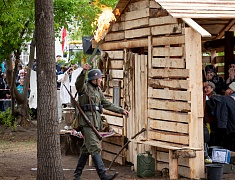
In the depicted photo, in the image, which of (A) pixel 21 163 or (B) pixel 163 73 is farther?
(A) pixel 21 163

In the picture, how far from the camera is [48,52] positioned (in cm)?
1151

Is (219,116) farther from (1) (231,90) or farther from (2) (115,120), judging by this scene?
(2) (115,120)

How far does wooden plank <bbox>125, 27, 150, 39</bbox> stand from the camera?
1346cm

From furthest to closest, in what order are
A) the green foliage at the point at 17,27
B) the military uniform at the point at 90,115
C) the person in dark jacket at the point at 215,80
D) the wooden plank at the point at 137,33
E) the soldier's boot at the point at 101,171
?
the green foliage at the point at 17,27 < the person in dark jacket at the point at 215,80 < the wooden plank at the point at 137,33 < the military uniform at the point at 90,115 < the soldier's boot at the point at 101,171

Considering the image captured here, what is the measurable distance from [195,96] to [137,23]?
244cm

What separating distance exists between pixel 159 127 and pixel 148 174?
2.88ft

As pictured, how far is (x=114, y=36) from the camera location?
14977mm

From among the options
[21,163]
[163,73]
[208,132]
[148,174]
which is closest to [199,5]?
[163,73]

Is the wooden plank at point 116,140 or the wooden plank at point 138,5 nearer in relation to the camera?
the wooden plank at point 138,5

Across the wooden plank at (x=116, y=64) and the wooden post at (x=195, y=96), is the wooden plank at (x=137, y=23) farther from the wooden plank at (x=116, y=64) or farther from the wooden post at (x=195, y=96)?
the wooden post at (x=195, y=96)

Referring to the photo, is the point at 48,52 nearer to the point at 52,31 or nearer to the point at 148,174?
the point at 52,31

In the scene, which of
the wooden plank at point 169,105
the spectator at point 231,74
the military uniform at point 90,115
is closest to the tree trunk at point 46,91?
the military uniform at point 90,115

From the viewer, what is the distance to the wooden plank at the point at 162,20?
41.2 feet

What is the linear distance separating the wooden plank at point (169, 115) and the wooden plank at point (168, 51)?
1.03 m
